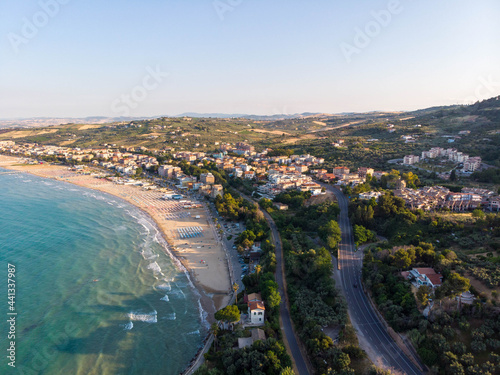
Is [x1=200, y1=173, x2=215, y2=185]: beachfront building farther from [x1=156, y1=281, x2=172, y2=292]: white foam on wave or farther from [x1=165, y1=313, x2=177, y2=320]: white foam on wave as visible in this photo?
[x1=165, y1=313, x2=177, y2=320]: white foam on wave

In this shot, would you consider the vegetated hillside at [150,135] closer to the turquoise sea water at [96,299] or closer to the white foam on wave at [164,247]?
the white foam on wave at [164,247]

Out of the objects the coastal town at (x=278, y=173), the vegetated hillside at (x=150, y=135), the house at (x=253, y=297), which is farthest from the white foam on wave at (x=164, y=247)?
the vegetated hillside at (x=150, y=135)

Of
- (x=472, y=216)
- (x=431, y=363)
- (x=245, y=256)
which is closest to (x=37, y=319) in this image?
(x=245, y=256)

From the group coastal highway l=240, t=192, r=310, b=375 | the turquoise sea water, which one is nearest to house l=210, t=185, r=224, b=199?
the turquoise sea water

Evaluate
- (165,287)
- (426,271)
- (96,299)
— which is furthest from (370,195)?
(96,299)

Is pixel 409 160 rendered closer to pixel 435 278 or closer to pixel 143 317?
pixel 435 278

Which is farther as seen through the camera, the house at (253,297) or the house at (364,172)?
the house at (364,172)

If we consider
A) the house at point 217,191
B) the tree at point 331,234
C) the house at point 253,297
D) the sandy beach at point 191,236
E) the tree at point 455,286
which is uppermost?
the tree at point 455,286

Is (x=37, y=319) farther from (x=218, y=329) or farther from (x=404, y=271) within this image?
(x=404, y=271)
